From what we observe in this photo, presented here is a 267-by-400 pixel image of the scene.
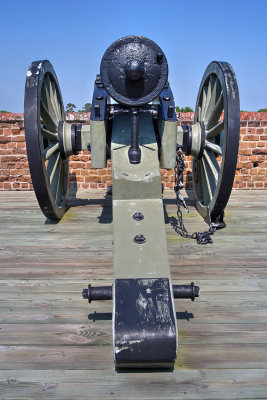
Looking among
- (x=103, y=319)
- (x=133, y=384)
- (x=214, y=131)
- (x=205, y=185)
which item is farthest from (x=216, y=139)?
(x=133, y=384)

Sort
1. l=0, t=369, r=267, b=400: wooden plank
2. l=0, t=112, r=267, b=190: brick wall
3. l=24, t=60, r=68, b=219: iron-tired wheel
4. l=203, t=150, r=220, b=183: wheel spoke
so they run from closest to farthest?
l=0, t=369, r=267, b=400: wooden plank → l=24, t=60, r=68, b=219: iron-tired wheel → l=203, t=150, r=220, b=183: wheel spoke → l=0, t=112, r=267, b=190: brick wall

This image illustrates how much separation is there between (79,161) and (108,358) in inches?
185

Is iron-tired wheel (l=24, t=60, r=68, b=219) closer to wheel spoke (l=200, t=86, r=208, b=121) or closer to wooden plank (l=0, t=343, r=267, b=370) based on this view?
wheel spoke (l=200, t=86, r=208, b=121)

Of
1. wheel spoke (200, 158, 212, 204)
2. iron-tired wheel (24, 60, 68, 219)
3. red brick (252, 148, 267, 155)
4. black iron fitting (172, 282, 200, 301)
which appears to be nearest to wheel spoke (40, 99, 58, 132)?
iron-tired wheel (24, 60, 68, 219)

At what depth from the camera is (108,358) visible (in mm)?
2205

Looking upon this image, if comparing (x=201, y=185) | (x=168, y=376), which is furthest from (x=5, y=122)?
(x=168, y=376)

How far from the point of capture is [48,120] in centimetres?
442

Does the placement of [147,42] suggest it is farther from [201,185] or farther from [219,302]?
[201,185]

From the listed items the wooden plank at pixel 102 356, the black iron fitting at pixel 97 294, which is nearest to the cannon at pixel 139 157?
the black iron fitting at pixel 97 294

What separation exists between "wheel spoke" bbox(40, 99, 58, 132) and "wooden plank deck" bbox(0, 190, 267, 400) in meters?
1.05

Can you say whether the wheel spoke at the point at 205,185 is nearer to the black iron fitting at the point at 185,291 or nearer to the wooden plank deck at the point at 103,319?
the wooden plank deck at the point at 103,319

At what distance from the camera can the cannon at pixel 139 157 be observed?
2209 mm

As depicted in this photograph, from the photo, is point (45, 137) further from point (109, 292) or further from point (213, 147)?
point (109, 292)

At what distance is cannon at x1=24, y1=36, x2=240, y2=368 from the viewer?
2209 mm
